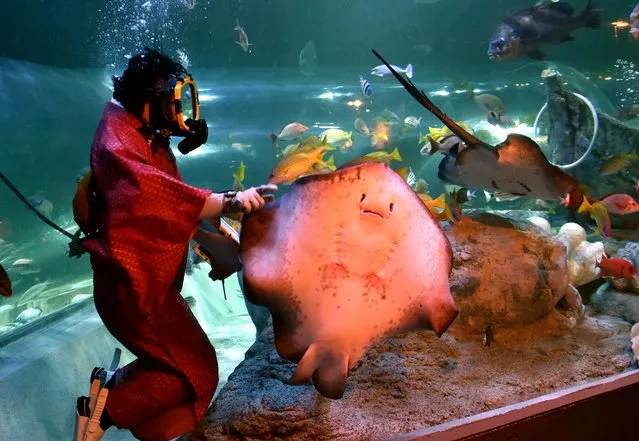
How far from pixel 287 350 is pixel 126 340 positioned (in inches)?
24.7

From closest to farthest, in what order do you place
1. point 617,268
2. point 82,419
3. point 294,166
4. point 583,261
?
1. point 82,419
2. point 617,268
3. point 583,261
4. point 294,166

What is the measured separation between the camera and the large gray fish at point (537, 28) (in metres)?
3.86

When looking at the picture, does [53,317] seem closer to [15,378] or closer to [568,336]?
[15,378]

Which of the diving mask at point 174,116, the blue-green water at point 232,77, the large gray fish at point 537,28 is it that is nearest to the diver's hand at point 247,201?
the diving mask at point 174,116

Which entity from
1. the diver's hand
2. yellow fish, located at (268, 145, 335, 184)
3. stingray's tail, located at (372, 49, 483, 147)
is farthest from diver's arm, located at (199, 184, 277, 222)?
yellow fish, located at (268, 145, 335, 184)

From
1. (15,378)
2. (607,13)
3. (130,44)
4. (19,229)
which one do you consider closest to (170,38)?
(130,44)

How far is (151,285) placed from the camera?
1328 millimetres

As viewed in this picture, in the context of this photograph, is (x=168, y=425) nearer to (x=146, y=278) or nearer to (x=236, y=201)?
(x=146, y=278)

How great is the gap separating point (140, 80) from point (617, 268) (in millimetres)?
3174

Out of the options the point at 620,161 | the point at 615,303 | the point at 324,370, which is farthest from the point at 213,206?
the point at 620,161

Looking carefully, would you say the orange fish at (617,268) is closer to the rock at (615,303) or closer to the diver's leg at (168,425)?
the rock at (615,303)

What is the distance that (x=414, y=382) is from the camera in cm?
180

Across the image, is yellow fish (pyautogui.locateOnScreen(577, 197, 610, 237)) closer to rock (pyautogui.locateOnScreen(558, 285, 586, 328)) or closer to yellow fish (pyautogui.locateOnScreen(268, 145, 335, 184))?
rock (pyautogui.locateOnScreen(558, 285, 586, 328))

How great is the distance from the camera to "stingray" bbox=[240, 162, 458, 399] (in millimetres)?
1264
